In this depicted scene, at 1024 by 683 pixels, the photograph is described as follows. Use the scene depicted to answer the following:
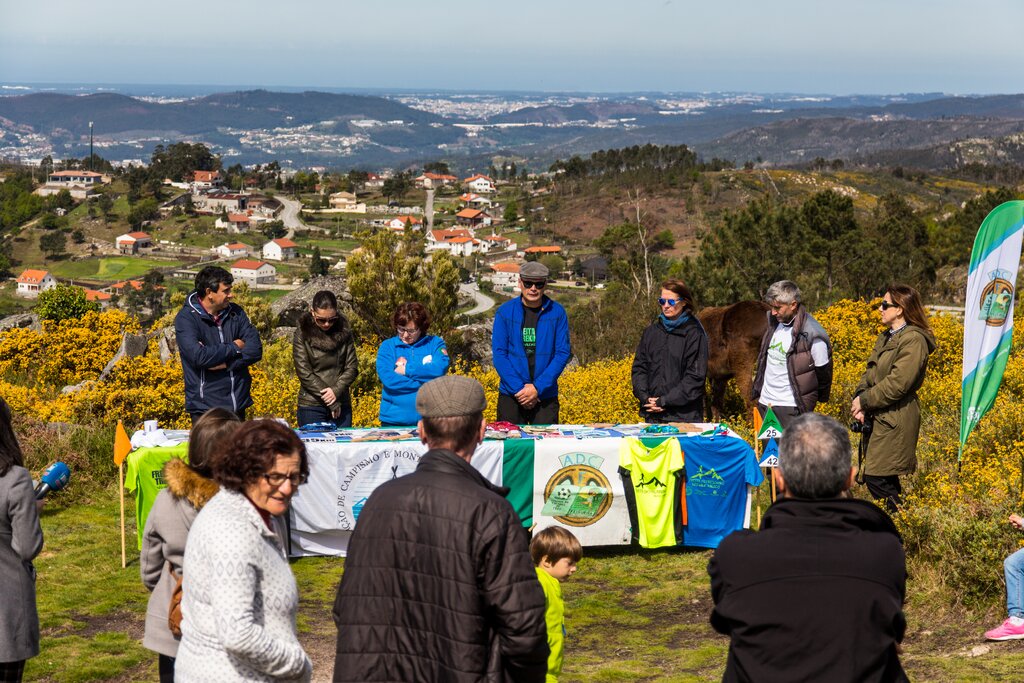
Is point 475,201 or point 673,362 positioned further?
point 475,201

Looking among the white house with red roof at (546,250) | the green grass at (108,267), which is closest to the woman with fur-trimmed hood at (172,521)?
the white house with red roof at (546,250)

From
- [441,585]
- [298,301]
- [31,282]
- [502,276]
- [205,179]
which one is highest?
[441,585]

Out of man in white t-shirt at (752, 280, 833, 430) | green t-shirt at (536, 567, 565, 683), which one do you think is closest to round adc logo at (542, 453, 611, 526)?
man in white t-shirt at (752, 280, 833, 430)

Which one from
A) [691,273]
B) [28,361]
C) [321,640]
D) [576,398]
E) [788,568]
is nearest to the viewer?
[788,568]

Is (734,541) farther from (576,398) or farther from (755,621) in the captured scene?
(576,398)

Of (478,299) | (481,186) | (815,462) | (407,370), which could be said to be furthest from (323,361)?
(481,186)

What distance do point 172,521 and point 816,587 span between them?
7.75 ft

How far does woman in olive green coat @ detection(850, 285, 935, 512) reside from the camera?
684 cm

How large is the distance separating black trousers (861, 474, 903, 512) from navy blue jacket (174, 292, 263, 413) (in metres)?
4.49

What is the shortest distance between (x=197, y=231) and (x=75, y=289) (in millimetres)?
90634

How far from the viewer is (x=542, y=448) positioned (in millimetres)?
7676

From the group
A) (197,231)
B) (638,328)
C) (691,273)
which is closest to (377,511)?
(638,328)

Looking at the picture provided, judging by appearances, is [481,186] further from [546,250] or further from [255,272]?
[255,272]

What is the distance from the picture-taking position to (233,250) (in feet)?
414
